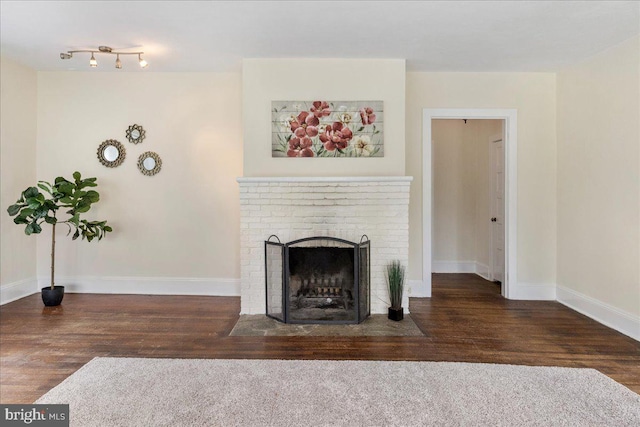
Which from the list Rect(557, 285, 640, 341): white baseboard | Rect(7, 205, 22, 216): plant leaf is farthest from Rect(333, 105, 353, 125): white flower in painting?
Rect(7, 205, 22, 216): plant leaf

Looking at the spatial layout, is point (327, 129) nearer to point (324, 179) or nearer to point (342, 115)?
point (342, 115)

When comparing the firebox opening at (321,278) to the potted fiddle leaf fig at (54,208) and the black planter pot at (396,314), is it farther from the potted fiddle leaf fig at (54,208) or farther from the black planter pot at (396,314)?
the potted fiddle leaf fig at (54,208)

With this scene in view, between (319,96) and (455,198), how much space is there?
2.98m

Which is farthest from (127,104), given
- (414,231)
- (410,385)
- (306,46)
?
(410,385)

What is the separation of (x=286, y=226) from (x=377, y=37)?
2.01 metres

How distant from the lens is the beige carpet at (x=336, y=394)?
1.88 metres

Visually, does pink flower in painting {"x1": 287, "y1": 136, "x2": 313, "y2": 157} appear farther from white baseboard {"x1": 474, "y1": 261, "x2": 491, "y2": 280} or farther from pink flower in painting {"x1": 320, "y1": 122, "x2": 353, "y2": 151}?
white baseboard {"x1": 474, "y1": 261, "x2": 491, "y2": 280}

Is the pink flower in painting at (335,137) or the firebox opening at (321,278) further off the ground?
the pink flower in painting at (335,137)

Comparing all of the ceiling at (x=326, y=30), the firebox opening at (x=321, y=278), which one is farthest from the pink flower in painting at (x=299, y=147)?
the firebox opening at (x=321, y=278)

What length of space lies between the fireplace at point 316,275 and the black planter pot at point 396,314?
0.81ft

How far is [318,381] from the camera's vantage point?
224 cm

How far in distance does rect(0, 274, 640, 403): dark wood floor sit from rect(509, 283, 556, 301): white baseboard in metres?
0.20

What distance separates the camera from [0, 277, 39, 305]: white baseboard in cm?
390

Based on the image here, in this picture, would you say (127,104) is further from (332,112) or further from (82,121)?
(332,112)
